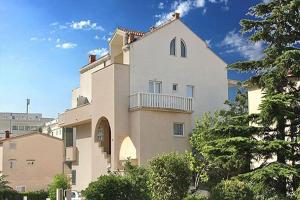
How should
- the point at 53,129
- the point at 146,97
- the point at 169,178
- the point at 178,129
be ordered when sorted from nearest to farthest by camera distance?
the point at 169,178
the point at 146,97
the point at 178,129
the point at 53,129

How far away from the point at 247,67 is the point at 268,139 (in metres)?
2.85

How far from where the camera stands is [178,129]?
1463 inches

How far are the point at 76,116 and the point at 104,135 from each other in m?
4.10

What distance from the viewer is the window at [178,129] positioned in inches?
1453

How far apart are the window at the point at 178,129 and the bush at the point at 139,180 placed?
26.6 feet

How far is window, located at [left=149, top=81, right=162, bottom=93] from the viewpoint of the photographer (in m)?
38.3

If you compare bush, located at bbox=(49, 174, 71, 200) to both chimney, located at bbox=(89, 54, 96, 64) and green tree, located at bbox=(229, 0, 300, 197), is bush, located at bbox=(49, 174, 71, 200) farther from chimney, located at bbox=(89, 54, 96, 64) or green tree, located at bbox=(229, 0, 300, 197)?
green tree, located at bbox=(229, 0, 300, 197)

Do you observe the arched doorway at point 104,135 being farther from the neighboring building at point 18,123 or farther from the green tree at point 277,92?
the neighboring building at point 18,123

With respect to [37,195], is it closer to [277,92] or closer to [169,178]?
[169,178]

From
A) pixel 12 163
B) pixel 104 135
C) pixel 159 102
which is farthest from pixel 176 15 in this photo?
pixel 12 163

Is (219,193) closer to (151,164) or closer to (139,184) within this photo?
(151,164)

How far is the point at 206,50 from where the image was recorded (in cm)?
4094

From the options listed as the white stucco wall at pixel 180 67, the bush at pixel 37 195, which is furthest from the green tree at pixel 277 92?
the bush at pixel 37 195

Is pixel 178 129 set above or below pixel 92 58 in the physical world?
below
